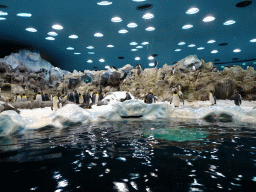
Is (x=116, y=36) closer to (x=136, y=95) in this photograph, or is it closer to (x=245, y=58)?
(x=136, y=95)

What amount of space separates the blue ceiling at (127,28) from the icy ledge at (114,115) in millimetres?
5094

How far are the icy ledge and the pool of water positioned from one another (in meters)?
1.55

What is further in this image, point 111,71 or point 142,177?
point 111,71

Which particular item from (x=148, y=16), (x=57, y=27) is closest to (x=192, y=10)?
(x=148, y=16)

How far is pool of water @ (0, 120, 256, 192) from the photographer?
1.42m

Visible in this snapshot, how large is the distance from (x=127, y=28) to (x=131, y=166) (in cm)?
1059

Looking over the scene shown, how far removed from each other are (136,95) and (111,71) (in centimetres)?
499

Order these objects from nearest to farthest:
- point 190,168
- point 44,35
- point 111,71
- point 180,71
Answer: point 190,168, point 44,35, point 180,71, point 111,71

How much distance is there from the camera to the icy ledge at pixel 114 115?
407 cm

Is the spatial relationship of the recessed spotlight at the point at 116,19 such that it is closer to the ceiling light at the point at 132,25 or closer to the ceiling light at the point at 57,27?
the ceiling light at the point at 132,25

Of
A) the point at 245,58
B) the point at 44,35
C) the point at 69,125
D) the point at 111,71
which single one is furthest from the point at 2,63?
the point at 245,58

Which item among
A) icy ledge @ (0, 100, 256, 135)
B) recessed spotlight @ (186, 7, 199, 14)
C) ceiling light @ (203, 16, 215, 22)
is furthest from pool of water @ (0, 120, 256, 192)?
ceiling light @ (203, 16, 215, 22)

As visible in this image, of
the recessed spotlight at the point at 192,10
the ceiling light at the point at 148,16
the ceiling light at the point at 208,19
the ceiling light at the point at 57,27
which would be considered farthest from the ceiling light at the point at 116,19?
the ceiling light at the point at 208,19

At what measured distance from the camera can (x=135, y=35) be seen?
40.2 feet
